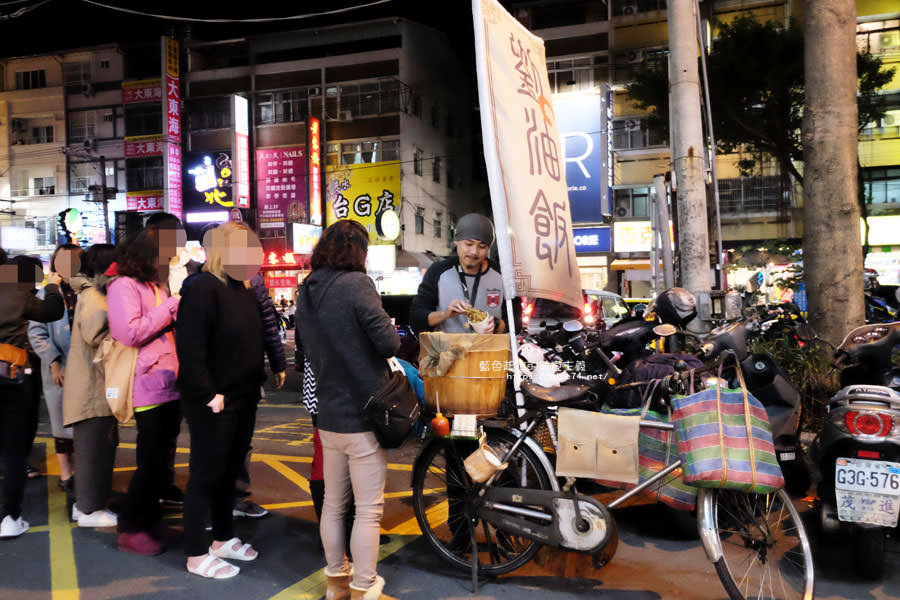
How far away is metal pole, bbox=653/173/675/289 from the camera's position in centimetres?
912

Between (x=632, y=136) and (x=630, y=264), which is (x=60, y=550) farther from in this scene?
(x=632, y=136)

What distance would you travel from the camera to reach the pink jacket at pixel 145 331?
417cm

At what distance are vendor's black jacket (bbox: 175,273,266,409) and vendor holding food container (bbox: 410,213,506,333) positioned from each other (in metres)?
1.06

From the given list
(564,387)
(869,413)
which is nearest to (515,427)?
(564,387)

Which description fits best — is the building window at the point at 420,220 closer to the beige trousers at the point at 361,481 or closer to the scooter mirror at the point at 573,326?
the scooter mirror at the point at 573,326

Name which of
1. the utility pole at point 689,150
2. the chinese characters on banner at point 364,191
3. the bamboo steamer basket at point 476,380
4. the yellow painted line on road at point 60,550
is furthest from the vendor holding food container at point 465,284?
the chinese characters on banner at point 364,191

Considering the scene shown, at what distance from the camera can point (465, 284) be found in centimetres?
446

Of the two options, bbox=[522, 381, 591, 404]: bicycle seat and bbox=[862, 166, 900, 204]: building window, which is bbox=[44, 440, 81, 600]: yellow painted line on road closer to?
bbox=[522, 381, 591, 404]: bicycle seat

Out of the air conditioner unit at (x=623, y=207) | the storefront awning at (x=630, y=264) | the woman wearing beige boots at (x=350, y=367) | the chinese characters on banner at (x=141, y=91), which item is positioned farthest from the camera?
the chinese characters on banner at (x=141, y=91)

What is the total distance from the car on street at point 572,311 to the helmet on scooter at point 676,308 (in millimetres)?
5431

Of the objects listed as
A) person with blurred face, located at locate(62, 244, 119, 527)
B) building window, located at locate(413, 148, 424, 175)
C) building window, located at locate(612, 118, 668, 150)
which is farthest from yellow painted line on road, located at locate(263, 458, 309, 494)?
building window, located at locate(413, 148, 424, 175)

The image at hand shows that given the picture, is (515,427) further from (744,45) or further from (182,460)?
(744,45)

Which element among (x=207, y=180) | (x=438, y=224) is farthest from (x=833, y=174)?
(x=207, y=180)

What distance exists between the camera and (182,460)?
22.3 feet
